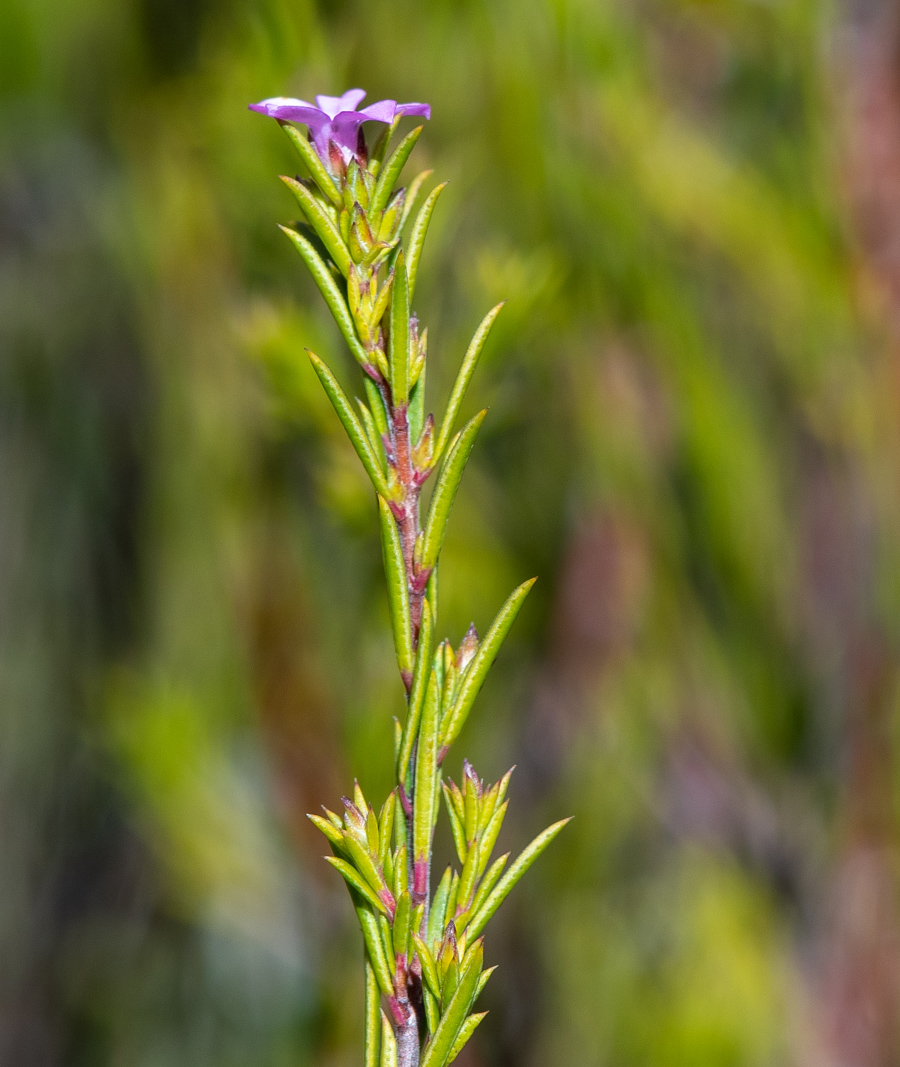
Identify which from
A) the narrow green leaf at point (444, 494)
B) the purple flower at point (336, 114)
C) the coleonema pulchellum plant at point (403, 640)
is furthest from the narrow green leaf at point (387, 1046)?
the purple flower at point (336, 114)

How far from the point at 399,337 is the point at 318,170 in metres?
0.05

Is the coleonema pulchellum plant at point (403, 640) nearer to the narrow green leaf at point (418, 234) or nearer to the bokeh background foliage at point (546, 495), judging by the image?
the narrow green leaf at point (418, 234)

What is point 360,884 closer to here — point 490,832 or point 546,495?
point 490,832

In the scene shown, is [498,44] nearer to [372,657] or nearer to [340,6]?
[340,6]

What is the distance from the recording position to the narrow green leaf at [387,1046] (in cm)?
23

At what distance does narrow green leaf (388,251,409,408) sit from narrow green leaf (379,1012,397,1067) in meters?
0.15

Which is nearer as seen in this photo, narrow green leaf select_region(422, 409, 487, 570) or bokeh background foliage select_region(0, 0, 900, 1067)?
narrow green leaf select_region(422, 409, 487, 570)

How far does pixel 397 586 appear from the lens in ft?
0.76

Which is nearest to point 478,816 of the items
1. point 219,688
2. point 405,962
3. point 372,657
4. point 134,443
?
point 405,962

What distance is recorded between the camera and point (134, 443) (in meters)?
1.06

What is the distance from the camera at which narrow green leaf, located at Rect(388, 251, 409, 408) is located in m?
0.24

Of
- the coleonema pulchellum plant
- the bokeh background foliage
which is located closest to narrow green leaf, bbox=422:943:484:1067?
the coleonema pulchellum plant

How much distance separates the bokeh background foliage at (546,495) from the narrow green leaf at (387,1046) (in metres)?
0.33

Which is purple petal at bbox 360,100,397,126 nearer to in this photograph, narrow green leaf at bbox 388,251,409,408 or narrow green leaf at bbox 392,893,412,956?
narrow green leaf at bbox 388,251,409,408
